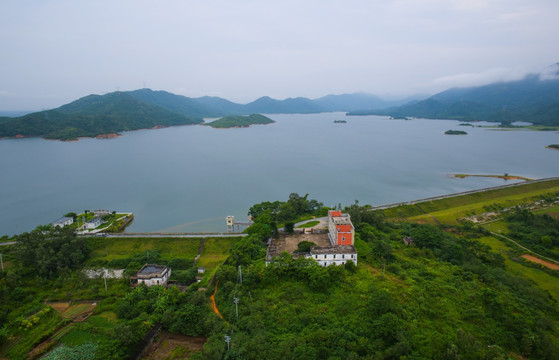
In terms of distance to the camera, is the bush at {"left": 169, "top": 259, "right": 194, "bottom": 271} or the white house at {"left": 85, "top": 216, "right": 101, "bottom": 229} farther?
the white house at {"left": 85, "top": 216, "right": 101, "bottom": 229}

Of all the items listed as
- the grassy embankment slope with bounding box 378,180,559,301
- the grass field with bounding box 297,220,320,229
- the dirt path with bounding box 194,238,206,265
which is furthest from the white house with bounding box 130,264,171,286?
the grassy embankment slope with bounding box 378,180,559,301

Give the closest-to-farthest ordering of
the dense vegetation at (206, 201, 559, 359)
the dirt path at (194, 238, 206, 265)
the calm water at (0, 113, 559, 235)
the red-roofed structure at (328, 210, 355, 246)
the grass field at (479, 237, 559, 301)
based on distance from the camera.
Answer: the dense vegetation at (206, 201, 559, 359), the grass field at (479, 237, 559, 301), the red-roofed structure at (328, 210, 355, 246), the dirt path at (194, 238, 206, 265), the calm water at (0, 113, 559, 235)

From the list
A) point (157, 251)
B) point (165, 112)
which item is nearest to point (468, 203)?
point (157, 251)

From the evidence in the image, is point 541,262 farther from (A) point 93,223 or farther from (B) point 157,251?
(A) point 93,223

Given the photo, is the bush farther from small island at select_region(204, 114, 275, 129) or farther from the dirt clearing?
small island at select_region(204, 114, 275, 129)

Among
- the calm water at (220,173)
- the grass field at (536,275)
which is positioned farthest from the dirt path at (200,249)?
the grass field at (536,275)

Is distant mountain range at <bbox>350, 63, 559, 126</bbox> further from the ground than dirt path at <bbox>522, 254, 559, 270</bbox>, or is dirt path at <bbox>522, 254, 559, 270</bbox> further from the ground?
distant mountain range at <bbox>350, 63, 559, 126</bbox>

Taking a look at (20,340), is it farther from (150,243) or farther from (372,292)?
(372,292)

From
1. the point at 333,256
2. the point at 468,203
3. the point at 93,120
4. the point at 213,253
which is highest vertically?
the point at 93,120
